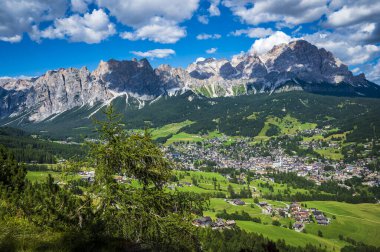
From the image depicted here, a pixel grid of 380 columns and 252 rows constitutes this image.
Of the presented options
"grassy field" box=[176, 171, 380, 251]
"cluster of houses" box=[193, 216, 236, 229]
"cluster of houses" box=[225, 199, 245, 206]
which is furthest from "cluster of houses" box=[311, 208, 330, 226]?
"cluster of houses" box=[193, 216, 236, 229]

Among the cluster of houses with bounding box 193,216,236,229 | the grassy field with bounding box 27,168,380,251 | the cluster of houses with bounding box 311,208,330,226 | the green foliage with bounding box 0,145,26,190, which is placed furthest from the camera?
the cluster of houses with bounding box 311,208,330,226

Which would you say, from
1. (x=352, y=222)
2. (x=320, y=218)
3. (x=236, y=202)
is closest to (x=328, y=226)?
(x=320, y=218)

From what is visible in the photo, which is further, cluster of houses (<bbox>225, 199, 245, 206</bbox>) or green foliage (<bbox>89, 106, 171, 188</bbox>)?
cluster of houses (<bbox>225, 199, 245, 206</bbox>)

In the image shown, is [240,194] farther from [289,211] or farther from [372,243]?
[372,243]

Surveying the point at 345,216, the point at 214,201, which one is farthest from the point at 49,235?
the point at 345,216

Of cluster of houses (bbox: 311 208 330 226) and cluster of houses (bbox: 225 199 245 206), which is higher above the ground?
cluster of houses (bbox: 225 199 245 206)

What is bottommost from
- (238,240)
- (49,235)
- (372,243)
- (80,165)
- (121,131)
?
(372,243)

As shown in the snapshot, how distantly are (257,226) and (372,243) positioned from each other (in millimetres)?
38628

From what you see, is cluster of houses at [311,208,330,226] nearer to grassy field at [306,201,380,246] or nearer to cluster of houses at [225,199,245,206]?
grassy field at [306,201,380,246]

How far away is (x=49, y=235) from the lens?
1392cm

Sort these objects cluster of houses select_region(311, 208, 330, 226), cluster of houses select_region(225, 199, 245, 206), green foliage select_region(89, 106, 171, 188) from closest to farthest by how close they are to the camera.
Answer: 1. green foliage select_region(89, 106, 171, 188)
2. cluster of houses select_region(311, 208, 330, 226)
3. cluster of houses select_region(225, 199, 245, 206)

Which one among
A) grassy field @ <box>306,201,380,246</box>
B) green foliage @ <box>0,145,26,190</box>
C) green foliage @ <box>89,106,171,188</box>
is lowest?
grassy field @ <box>306,201,380,246</box>

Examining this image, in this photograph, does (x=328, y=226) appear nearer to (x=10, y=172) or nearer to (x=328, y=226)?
(x=328, y=226)

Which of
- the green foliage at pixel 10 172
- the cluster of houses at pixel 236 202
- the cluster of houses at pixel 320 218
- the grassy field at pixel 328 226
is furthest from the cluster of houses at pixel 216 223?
the green foliage at pixel 10 172
